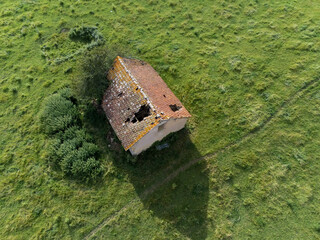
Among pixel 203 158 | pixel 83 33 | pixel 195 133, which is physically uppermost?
pixel 83 33

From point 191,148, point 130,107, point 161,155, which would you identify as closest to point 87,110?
point 130,107

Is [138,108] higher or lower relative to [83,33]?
lower

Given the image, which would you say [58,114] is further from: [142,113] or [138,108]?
[142,113]

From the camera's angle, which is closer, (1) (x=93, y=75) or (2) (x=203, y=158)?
(1) (x=93, y=75)

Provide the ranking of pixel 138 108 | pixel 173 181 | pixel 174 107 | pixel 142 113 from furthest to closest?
pixel 173 181
pixel 174 107
pixel 142 113
pixel 138 108

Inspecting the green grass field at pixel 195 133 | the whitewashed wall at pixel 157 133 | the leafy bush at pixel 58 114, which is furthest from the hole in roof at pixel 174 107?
the leafy bush at pixel 58 114

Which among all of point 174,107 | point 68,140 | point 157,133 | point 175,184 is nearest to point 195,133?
point 174,107

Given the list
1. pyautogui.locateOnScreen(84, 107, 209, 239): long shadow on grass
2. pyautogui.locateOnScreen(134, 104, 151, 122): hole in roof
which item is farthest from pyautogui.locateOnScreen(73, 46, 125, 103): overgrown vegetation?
pyautogui.locateOnScreen(134, 104, 151, 122): hole in roof
